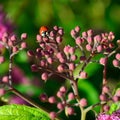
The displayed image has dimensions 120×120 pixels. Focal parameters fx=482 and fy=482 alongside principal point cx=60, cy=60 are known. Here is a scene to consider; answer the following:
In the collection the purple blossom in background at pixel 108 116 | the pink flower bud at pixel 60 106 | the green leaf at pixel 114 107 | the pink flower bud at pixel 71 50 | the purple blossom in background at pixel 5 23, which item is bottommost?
the green leaf at pixel 114 107

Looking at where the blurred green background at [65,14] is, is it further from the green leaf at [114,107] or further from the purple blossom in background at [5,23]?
the green leaf at [114,107]

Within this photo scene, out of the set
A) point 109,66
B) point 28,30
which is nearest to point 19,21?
point 28,30

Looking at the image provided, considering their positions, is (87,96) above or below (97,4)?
below

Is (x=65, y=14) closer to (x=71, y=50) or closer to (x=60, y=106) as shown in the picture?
(x=71, y=50)

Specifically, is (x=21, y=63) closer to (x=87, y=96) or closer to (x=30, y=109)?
(x=87, y=96)

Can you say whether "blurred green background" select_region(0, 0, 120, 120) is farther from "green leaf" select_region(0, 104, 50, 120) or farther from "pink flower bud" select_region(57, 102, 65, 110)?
"pink flower bud" select_region(57, 102, 65, 110)

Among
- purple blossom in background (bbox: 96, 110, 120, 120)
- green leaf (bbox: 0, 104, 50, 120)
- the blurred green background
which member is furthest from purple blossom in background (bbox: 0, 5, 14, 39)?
purple blossom in background (bbox: 96, 110, 120, 120)

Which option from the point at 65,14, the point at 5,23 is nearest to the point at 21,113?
the point at 5,23

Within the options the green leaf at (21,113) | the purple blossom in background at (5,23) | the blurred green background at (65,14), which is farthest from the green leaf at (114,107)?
the blurred green background at (65,14)
